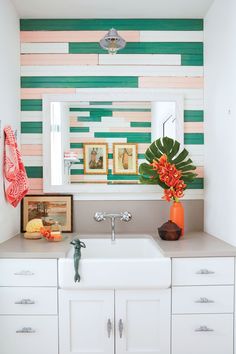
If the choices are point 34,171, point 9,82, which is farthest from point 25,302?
point 9,82

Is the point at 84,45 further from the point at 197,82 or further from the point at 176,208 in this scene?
the point at 176,208

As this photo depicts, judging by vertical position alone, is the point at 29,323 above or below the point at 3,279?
below

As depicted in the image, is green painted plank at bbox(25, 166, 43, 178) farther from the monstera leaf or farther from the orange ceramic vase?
the orange ceramic vase

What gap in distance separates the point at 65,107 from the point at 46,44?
19.1 inches

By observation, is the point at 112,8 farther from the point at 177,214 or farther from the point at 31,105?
the point at 177,214

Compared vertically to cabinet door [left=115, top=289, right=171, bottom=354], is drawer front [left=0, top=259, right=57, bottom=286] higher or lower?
higher

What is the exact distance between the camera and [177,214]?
273 cm

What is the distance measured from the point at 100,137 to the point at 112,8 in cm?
89

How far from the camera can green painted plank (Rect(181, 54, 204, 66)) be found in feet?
9.73

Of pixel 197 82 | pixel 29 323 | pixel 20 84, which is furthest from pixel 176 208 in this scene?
pixel 20 84

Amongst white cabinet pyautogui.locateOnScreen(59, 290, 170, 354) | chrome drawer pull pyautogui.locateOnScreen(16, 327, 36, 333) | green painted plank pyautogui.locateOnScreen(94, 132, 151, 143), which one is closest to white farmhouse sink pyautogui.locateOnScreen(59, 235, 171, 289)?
white cabinet pyautogui.locateOnScreen(59, 290, 170, 354)

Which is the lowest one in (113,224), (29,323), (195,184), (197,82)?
(29,323)

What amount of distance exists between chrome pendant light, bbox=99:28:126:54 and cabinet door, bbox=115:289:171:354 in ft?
5.25

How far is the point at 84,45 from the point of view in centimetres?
296
